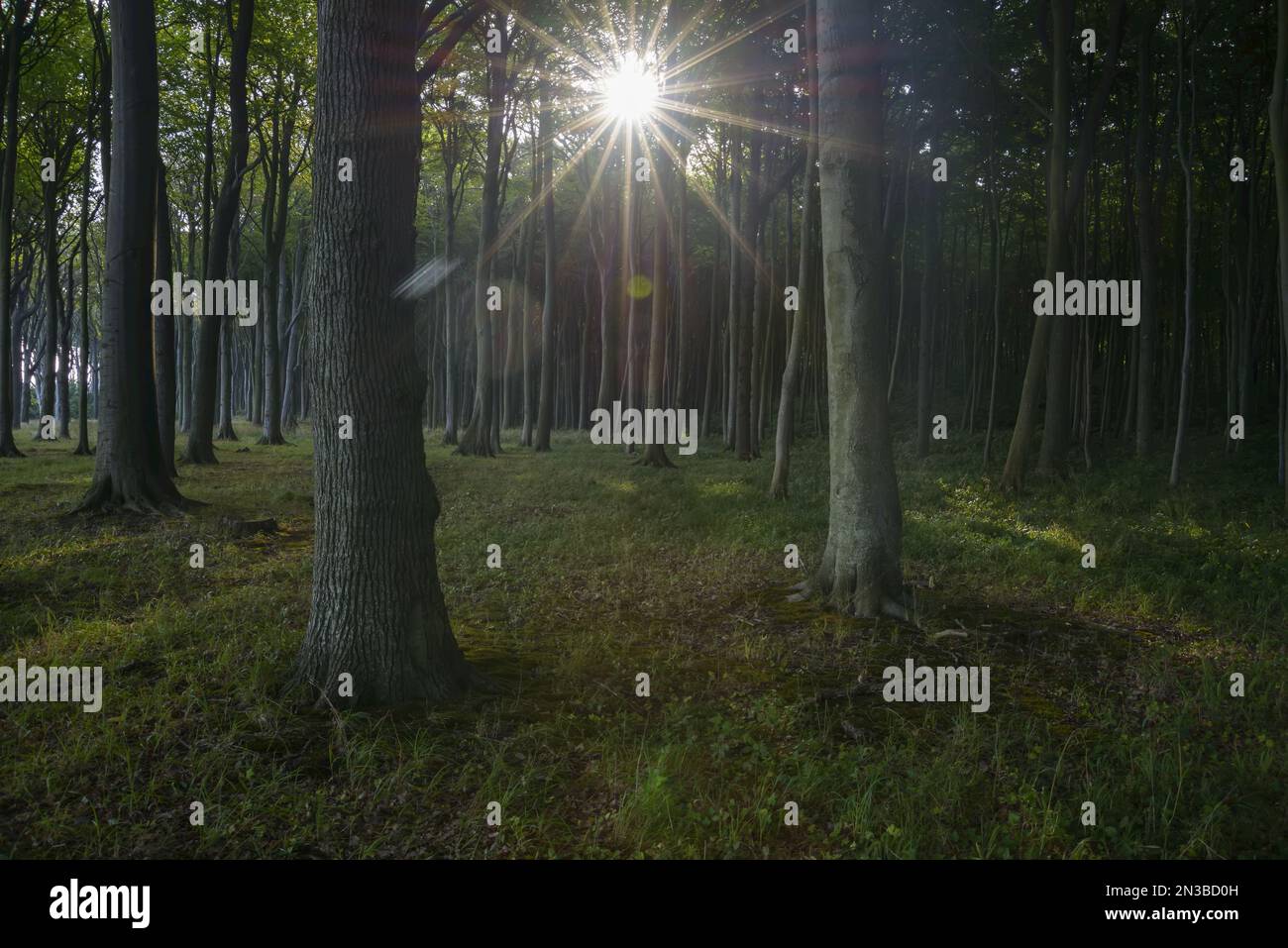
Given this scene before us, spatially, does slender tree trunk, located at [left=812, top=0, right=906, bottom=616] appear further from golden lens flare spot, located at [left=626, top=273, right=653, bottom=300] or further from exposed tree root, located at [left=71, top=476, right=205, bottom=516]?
golden lens flare spot, located at [left=626, top=273, right=653, bottom=300]

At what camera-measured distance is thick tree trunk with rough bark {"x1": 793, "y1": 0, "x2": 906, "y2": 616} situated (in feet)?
22.7

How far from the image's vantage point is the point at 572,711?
4680 millimetres

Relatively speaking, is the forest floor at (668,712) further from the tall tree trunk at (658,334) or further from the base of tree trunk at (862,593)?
the tall tree trunk at (658,334)

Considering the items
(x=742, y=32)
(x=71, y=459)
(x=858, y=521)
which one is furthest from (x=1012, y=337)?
(x=71, y=459)

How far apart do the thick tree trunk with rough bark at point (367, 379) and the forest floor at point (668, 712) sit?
45 centimetres

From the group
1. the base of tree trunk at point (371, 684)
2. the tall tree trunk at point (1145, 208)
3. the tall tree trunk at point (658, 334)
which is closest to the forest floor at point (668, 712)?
the base of tree trunk at point (371, 684)

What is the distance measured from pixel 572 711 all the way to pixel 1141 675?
3.99 meters

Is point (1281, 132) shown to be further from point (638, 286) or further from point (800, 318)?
point (638, 286)

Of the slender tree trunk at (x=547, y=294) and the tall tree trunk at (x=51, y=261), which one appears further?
the slender tree trunk at (x=547, y=294)

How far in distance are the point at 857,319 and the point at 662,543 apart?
13.7 ft

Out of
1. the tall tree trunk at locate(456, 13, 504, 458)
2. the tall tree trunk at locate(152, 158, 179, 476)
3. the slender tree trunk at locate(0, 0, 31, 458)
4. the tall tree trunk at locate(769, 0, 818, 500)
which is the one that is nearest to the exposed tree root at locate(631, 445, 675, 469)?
the tall tree trunk at locate(456, 13, 504, 458)

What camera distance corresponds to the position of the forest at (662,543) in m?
3.63

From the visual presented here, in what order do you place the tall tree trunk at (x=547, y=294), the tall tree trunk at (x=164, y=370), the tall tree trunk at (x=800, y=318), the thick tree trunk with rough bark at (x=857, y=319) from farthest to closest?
1. the tall tree trunk at (x=547, y=294)
2. the tall tree trunk at (x=164, y=370)
3. the tall tree trunk at (x=800, y=318)
4. the thick tree trunk with rough bark at (x=857, y=319)

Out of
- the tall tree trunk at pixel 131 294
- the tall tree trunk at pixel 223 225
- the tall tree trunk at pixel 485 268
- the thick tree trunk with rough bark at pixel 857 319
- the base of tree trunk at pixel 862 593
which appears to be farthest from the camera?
the tall tree trunk at pixel 485 268
